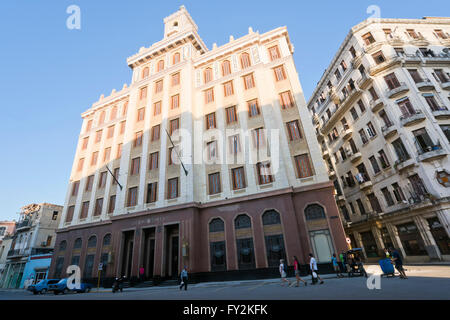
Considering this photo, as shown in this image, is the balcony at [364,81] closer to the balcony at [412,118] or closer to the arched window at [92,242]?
the balcony at [412,118]

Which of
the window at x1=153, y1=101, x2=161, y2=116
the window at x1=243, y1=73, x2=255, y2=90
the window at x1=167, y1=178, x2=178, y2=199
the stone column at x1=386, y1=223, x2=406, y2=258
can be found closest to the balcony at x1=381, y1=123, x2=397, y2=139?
the stone column at x1=386, y1=223, x2=406, y2=258

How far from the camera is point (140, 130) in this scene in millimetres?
28672

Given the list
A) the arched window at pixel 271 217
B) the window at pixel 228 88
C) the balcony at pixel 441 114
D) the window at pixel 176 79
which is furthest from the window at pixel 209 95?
the balcony at pixel 441 114

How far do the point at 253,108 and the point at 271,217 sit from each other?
37.5 feet

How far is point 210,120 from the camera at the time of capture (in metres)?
26.0

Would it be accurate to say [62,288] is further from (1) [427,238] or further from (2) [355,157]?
(2) [355,157]

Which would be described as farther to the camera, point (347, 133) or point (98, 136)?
point (98, 136)

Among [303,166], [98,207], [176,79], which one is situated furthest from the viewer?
[176,79]

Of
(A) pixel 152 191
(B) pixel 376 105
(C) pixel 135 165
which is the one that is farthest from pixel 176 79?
(B) pixel 376 105

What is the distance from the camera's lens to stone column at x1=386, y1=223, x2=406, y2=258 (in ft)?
79.0

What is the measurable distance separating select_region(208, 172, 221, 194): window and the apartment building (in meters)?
32.4

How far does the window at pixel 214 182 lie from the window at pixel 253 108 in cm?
723

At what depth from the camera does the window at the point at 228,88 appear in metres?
26.4
